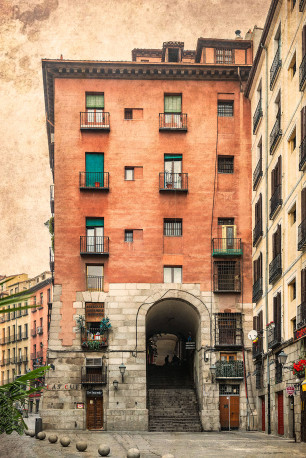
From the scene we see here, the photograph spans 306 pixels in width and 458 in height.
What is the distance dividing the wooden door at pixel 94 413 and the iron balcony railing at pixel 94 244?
955cm

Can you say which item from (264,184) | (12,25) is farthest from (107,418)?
(12,25)

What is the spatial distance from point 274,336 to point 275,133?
36.7 ft

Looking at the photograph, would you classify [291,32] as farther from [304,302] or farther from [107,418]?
[107,418]

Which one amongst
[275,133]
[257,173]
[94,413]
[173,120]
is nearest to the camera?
[275,133]

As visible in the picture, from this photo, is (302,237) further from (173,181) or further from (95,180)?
(95,180)

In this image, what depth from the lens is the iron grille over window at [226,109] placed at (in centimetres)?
5725

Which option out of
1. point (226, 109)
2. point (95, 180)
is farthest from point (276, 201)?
point (95, 180)

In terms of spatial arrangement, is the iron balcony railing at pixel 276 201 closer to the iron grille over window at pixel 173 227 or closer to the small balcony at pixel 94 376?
the iron grille over window at pixel 173 227

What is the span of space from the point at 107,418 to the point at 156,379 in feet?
32.3

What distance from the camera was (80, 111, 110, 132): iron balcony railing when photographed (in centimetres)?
5644

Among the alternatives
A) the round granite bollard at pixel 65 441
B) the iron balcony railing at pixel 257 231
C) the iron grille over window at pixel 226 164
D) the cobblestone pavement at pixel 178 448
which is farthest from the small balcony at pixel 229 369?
the round granite bollard at pixel 65 441

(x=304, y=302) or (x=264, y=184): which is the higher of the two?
(x=264, y=184)

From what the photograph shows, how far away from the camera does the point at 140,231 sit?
5534 centimetres

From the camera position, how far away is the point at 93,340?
174ft
